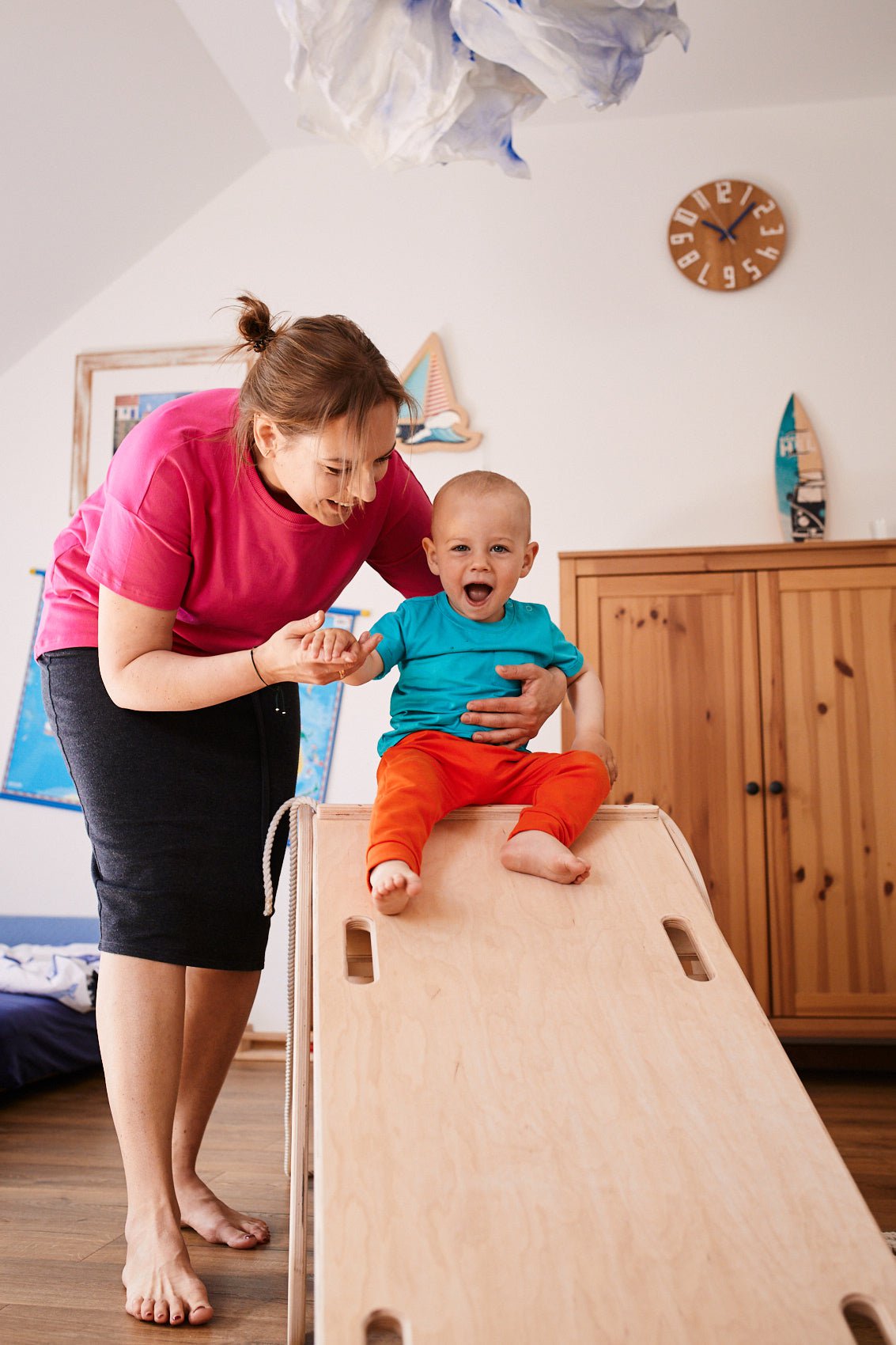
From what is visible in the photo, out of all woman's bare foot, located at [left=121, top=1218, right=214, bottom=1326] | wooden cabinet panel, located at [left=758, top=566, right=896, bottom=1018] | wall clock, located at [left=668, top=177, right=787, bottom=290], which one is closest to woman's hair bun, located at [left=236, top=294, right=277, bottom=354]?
woman's bare foot, located at [left=121, top=1218, right=214, bottom=1326]

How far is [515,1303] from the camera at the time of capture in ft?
2.48

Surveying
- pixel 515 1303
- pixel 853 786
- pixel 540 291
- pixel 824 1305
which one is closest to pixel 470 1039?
pixel 515 1303

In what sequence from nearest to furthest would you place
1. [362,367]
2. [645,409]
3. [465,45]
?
[362,367], [465,45], [645,409]

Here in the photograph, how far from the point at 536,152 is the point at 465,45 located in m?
1.90

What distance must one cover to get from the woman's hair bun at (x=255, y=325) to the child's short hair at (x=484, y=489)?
0.33 m

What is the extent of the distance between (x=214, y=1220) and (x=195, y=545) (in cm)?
87

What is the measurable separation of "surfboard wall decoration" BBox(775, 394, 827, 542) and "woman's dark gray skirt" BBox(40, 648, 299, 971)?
194cm

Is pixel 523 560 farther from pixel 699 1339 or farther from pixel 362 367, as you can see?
pixel 699 1339

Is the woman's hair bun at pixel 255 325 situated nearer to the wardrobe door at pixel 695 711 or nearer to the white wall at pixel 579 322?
the wardrobe door at pixel 695 711

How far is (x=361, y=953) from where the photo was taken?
115 cm

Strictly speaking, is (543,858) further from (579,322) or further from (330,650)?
(579,322)

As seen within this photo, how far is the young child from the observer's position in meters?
1.31

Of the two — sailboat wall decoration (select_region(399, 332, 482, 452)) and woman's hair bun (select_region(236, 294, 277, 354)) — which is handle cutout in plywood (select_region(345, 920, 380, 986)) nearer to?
woman's hair bun (select_region(236, 294, 277, 354))

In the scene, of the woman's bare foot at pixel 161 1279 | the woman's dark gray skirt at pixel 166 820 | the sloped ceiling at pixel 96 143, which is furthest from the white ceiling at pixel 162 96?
the woman's bare foot at pixel 161 1279
